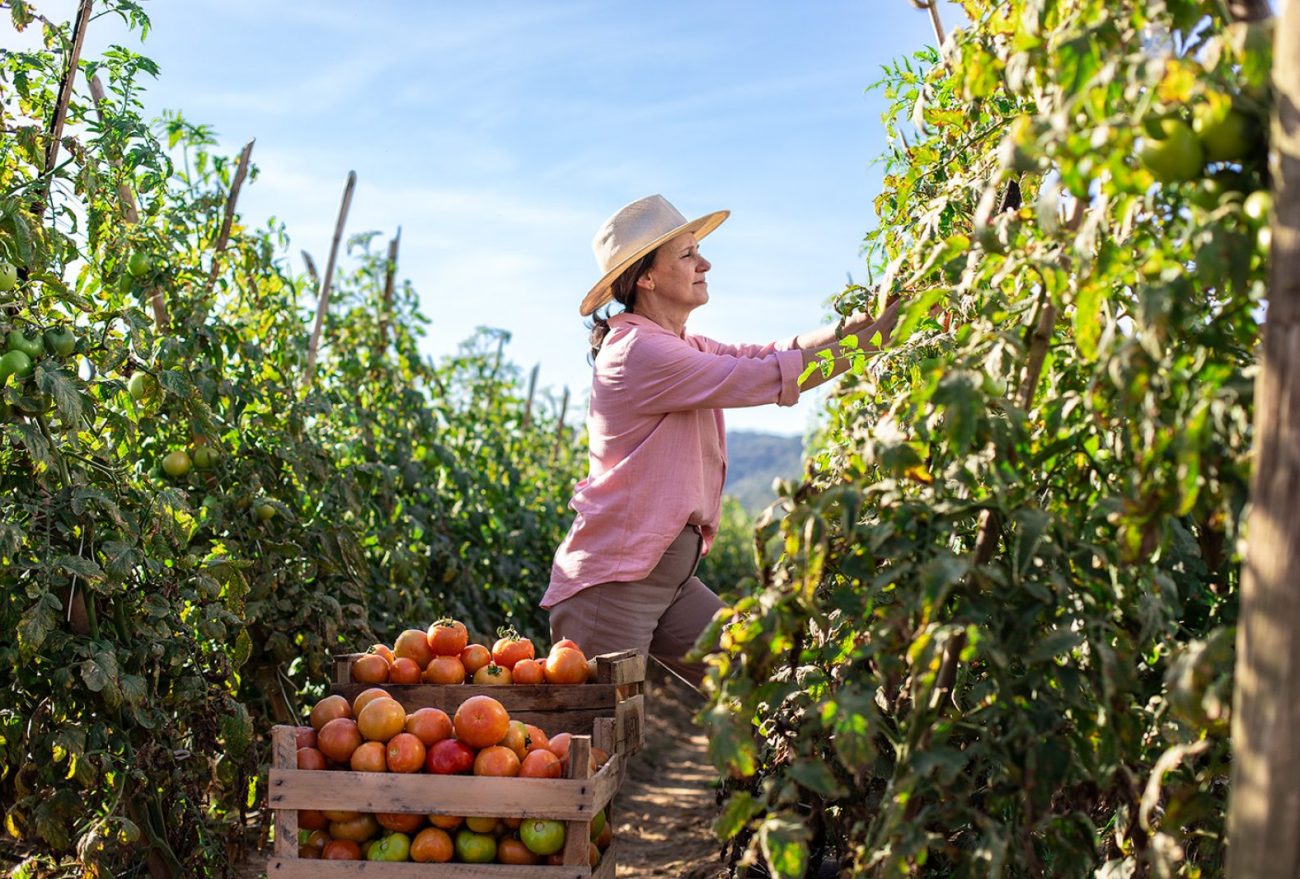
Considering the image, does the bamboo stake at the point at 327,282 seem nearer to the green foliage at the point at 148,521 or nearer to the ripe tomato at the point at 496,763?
the green foliage at the point at 148,521

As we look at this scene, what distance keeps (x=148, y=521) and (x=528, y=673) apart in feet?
3.18

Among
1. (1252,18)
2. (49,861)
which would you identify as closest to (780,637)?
(1252,18)

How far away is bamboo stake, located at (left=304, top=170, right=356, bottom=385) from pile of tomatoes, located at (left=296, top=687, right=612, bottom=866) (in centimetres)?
270

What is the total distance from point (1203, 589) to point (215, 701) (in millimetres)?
2221

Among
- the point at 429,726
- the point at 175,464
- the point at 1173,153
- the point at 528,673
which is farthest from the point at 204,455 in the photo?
the point at 1173,153

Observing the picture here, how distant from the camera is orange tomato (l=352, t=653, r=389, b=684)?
2.70m

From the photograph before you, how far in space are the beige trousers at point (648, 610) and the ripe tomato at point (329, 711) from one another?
748 mm

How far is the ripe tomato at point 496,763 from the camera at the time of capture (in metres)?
2.32

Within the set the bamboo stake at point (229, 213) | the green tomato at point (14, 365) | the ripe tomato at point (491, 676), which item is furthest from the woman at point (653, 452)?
the bamboo stake at point (229, 213)

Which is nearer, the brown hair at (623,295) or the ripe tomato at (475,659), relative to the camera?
the ripe tomato at (475,659)

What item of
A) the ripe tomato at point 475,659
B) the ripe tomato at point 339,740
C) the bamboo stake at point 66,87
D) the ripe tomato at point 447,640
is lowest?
the ripe tomato at point 339,740

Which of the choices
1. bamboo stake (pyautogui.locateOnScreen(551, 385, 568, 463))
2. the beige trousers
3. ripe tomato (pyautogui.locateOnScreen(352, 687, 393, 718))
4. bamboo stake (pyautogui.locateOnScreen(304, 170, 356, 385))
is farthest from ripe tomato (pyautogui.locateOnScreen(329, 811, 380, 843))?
bamboo stake (pyautogui.locateOnScreen(551, 385, 568, 463))

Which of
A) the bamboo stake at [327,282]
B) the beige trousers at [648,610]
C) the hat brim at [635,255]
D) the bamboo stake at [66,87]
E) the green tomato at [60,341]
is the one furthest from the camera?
the bamboo stake at [327,282]

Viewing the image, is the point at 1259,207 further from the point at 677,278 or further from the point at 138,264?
the point at 138,264
